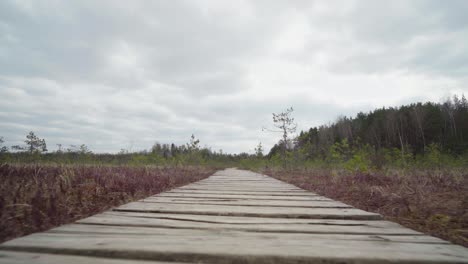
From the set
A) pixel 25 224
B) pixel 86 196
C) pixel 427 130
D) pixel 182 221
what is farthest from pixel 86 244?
pixel 427 130

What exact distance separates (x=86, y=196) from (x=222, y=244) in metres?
2.30

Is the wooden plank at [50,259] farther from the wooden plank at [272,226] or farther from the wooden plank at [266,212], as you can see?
the wooden plank at [266,212]

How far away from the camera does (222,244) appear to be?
1.11m

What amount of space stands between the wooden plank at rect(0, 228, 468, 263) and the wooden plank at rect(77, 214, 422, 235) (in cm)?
9

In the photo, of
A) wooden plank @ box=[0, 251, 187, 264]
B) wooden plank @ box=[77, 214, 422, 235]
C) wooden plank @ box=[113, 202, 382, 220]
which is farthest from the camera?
wooden plank @ box=[113, 202, 382, 220]

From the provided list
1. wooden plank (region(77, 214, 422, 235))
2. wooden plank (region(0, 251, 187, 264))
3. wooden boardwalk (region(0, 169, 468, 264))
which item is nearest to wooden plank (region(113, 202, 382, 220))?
wooden boardwalk (region(0, 169, 468, 264))

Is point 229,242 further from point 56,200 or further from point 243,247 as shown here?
point 56,200

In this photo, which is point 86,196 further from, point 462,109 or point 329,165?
point 462,109

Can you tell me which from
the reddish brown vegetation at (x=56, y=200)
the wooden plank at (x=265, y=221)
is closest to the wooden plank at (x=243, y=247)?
the wooden plank at (x=265, y=221)

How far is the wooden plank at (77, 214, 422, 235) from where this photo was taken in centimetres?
139

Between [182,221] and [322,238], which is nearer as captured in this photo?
[322,238]

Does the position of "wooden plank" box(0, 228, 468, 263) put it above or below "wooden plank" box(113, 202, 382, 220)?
above

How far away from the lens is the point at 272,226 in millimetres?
1466

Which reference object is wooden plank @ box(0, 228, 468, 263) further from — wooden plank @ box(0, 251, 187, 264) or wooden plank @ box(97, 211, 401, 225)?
wooden plank @ box(97, 211, 401, 225)
